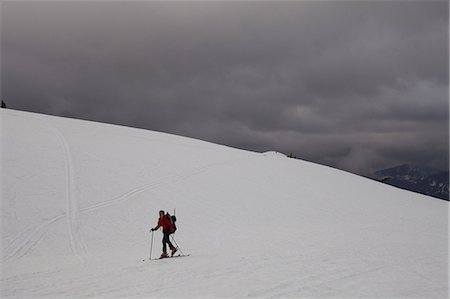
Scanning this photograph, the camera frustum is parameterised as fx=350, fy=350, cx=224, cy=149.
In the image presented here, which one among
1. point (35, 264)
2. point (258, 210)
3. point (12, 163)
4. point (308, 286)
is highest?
point (12, 163)

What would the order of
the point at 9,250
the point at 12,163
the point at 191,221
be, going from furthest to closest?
the point at 12,163
the point at 191,221
the point at 9,250

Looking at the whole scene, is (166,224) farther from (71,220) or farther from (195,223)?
(71,220)

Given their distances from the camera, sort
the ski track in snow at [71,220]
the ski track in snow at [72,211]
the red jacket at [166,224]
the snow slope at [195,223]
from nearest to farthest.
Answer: the snow slope at [195,223]
the red jacket at [166,224]
the ski track in snow at [71,220]
the ski track in snow at [72,211]

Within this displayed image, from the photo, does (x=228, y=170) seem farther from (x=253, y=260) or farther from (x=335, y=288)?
(x=335, y=288)

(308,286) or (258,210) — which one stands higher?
(258,210)

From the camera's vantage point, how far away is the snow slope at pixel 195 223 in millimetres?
9328

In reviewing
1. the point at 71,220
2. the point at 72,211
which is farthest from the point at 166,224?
the point at 72,211

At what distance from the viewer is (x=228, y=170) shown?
110ft

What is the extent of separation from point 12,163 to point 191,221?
1356 centimetres

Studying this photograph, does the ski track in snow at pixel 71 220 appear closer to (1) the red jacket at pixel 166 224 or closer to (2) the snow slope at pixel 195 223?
(2) the snow slope at pixel 195 223

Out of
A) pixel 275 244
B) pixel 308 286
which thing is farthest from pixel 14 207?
pixel 308 286

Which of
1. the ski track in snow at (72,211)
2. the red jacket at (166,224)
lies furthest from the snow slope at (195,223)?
the red jacket at (166,224)

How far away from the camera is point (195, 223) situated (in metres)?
21.5

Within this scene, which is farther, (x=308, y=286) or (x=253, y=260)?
(x=253, y=260)
